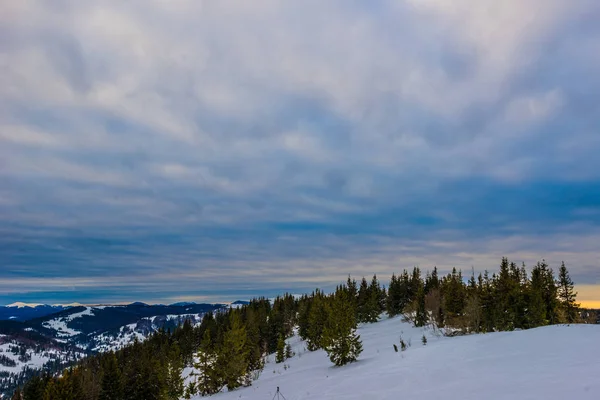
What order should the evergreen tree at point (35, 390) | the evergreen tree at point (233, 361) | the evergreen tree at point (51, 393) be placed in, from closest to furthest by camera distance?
1. the evergreen tree at point (233, 361)
2. the evergreen tree at point (51, 393)
3. the evergreen tree at point (35, 390)

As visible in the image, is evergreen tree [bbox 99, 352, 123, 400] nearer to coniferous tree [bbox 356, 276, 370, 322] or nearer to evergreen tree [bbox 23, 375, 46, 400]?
evergreen tree [bbox 23, 375, 46, 400]

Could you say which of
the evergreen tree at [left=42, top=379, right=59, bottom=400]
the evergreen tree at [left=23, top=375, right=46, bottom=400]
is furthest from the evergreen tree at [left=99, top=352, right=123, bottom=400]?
the evergreen tree at [left=23, top=375, right=46, bottom=400]

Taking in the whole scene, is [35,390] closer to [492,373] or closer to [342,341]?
[342,341]

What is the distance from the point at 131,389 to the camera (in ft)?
189

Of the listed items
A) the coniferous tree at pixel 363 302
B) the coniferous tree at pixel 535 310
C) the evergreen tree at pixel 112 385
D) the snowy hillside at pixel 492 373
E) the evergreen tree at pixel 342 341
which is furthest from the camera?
the coniferous tree at pixel 363 302

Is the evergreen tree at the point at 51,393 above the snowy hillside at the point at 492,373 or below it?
below

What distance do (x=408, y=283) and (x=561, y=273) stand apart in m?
33.2

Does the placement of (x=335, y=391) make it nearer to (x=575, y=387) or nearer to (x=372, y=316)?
(x=575, y=387)

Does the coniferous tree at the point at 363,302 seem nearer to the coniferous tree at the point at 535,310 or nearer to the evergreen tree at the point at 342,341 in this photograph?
the coniferous tree at the point at 535,310

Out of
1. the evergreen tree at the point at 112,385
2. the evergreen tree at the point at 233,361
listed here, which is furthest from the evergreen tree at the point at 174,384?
the evergreen tree at the point at 233,361

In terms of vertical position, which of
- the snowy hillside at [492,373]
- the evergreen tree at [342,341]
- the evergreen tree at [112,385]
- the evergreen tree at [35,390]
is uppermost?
the snowy hillside at [492,373]

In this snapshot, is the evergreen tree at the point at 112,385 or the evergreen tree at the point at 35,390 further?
the evergreen tree at the point at 35,390

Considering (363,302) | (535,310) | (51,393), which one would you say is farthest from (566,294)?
(51,393)

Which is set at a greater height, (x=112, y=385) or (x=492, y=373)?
(x=492, y=373)
